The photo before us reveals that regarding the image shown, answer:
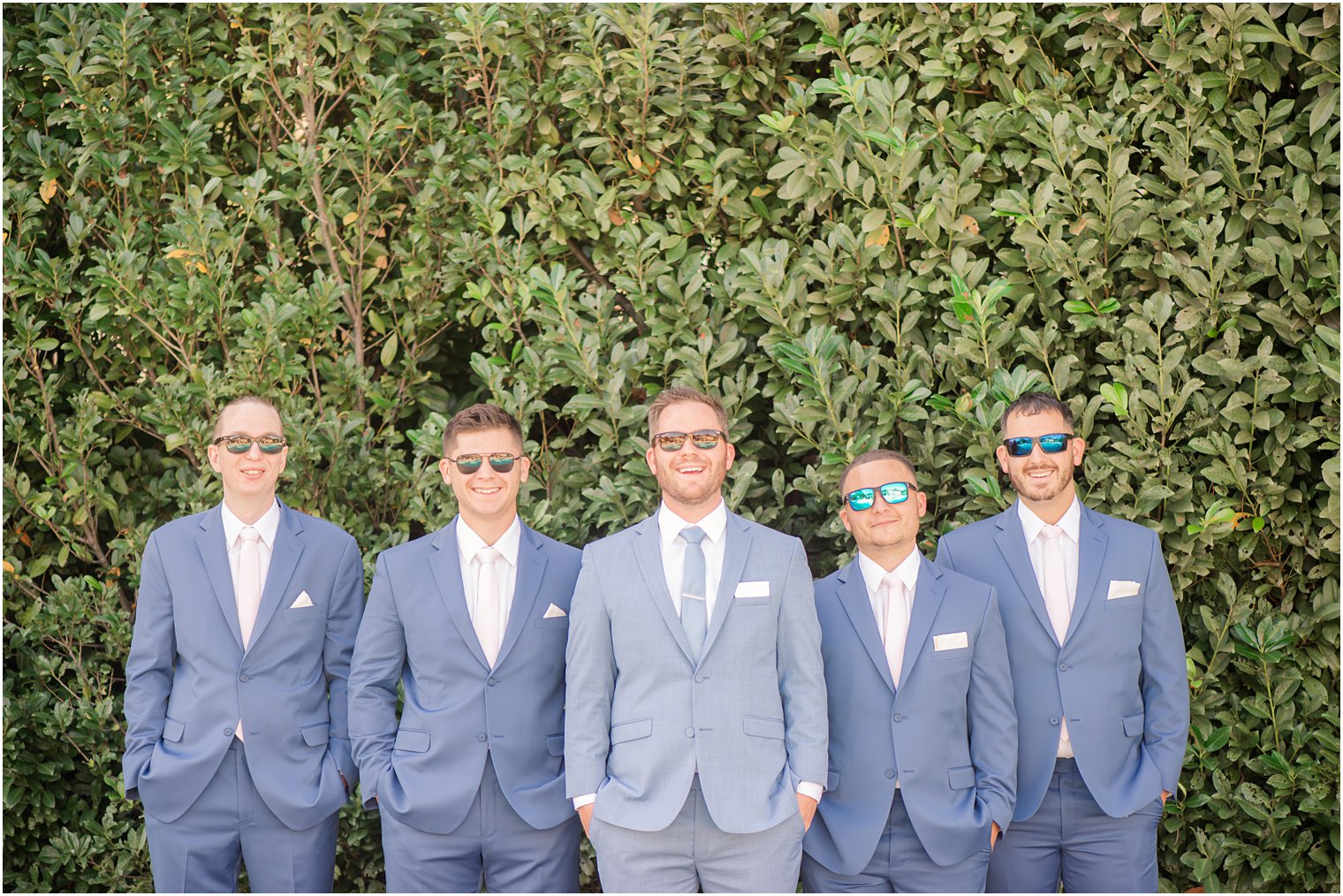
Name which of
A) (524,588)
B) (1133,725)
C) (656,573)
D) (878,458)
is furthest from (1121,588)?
(524,588)

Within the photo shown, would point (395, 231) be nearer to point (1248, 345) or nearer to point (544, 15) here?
point (544, 15)

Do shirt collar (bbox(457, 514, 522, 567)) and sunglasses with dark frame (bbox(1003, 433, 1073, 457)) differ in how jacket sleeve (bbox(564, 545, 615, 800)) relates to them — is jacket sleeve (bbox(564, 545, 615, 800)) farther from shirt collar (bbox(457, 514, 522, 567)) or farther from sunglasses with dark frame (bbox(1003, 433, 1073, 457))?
sunglasses with dark frame (bbox(1003, 433, 1073, 457))

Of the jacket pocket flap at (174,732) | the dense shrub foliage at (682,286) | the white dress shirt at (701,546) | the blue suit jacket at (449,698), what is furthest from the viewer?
the dense shrub foliage at (682,286)

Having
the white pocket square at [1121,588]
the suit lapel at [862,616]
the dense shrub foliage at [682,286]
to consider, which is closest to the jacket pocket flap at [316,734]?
the dense shrub foliage at [682,286]

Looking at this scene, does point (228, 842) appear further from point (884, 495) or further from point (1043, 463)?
point (1043, 463)

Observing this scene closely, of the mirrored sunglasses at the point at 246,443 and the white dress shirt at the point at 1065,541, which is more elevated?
the mirrored sunglasses at the point at 246,443

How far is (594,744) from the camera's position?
3.38 meters

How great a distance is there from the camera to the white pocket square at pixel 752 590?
3422mm

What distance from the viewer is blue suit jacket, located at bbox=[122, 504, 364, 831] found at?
3766mm

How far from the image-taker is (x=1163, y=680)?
12.3 feet

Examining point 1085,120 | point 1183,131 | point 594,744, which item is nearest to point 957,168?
point 1085,120

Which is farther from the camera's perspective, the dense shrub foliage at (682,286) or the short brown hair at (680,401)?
the dense shrub foliage at (682,286)

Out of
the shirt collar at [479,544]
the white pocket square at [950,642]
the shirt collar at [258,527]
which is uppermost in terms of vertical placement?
the shirt collar at [258,527]

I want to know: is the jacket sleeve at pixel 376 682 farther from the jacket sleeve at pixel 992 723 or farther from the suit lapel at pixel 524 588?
the jacket sleeve at pixel 992 723
